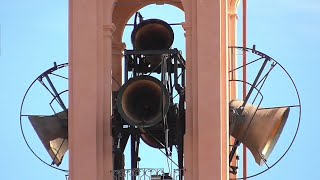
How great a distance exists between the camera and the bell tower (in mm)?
16094

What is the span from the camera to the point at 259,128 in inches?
667

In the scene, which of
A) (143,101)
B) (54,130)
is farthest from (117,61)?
(143,101)

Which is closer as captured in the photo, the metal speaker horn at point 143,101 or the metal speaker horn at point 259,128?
the metal speaker horn at point 143,101

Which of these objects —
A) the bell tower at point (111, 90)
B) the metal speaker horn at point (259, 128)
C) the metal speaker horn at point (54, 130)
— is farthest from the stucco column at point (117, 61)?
the metal speaker horn at point (259, 128)

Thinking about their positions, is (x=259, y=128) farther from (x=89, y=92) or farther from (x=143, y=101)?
(x=89, y=92)

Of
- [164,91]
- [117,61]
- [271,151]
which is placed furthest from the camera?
[117,61]

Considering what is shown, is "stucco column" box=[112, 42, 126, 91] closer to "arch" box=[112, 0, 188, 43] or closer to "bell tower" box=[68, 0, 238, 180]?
"arch" box=[112, 0, 188, 43]

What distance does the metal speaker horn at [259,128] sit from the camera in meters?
16.9

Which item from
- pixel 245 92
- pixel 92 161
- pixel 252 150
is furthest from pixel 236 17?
pixel 92 161

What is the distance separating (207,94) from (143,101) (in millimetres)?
717

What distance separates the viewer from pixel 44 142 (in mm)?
17000

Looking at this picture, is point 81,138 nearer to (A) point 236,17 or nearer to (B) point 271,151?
(B) point 271,151

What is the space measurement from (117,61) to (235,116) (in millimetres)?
1951

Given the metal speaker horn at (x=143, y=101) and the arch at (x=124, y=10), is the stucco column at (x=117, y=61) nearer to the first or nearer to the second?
the arch at (x=124, y=10)
